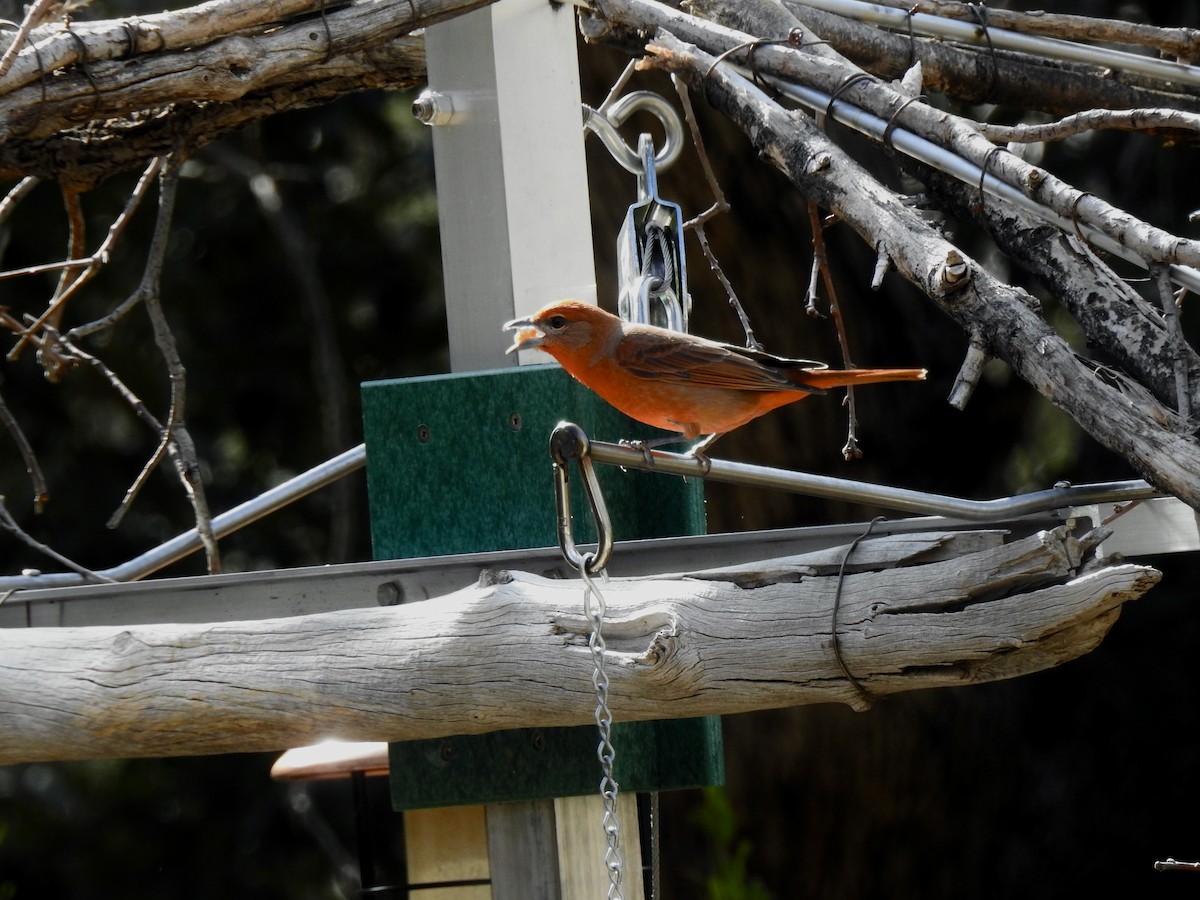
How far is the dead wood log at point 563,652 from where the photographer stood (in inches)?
78.2

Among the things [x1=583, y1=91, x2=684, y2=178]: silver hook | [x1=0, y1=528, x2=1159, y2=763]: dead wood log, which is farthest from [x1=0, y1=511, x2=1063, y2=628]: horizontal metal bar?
[x1=583, y1=91, x2=684, y2=178]: silver hook

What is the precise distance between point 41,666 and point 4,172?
1.81 metres

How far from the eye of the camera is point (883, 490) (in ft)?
7.82

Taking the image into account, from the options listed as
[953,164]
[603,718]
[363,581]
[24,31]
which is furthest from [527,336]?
[24,31]

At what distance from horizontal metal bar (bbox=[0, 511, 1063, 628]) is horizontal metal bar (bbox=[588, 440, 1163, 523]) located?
26 mm

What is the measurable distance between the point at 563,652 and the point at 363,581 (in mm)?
492

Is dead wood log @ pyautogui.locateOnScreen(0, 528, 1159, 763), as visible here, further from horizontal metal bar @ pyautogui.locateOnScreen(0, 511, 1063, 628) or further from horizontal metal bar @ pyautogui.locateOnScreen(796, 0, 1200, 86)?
horizontal metal bar @ pyautogui.locateOnScreen(796, 0, 1200, 86)

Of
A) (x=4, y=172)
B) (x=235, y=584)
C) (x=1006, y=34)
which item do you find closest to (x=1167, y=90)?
(x=1006, y=34)

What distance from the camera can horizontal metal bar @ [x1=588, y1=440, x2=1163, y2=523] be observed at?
2.22 meters

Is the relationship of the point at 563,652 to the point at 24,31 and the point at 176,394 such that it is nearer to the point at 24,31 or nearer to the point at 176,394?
the point at 176,394

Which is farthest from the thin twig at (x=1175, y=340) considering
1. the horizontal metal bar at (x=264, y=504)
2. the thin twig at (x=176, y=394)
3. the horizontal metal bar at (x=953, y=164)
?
the thin twig at (x=176, y=394)

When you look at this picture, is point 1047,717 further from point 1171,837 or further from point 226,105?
point 226,105

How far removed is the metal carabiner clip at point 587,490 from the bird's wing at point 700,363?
2.49 feet

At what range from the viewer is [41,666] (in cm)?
249
